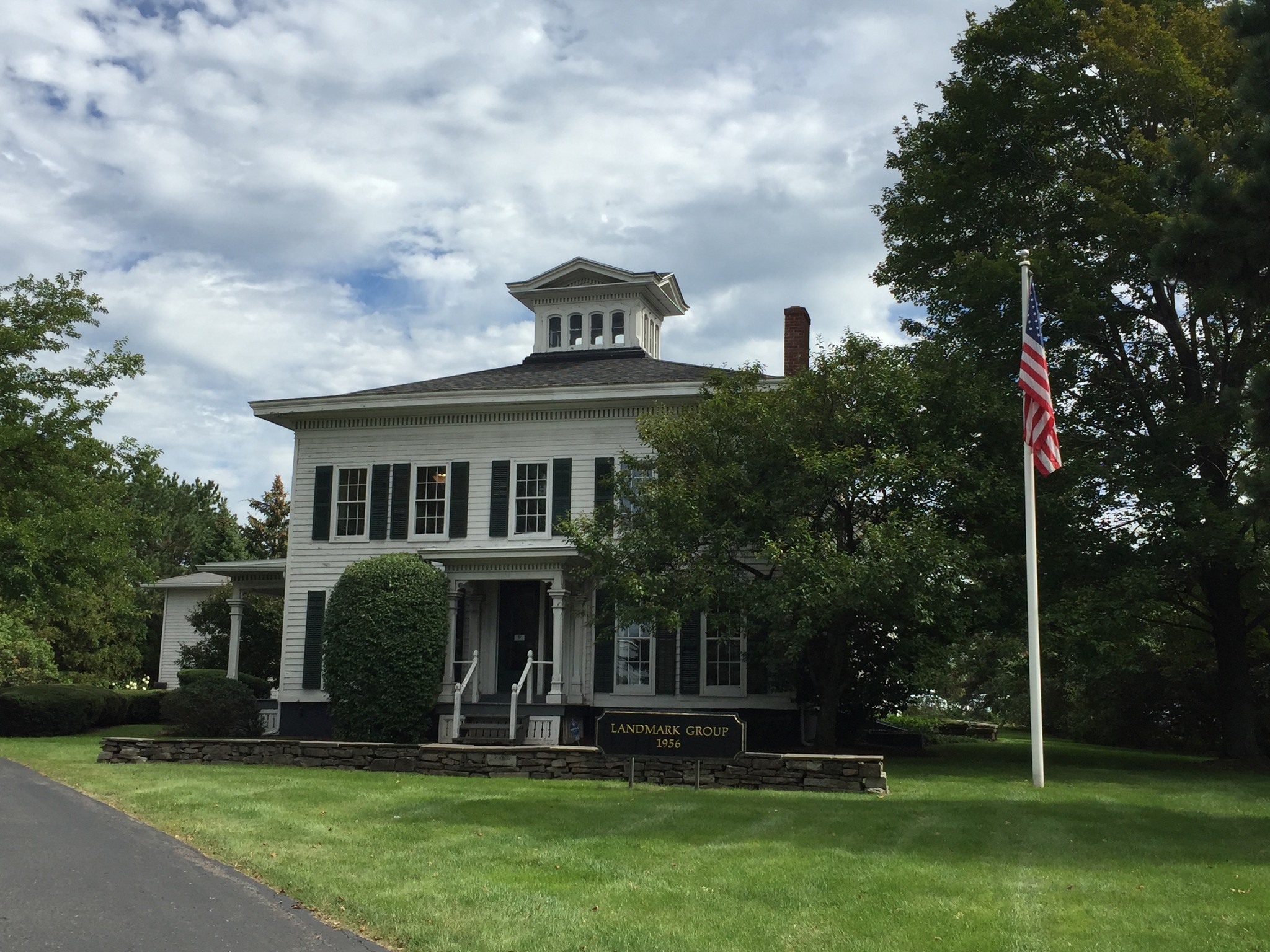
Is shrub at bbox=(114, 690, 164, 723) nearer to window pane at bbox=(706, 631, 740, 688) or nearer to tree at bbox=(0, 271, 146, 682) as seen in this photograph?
tree at bbox=(0, 271, 146, 682)

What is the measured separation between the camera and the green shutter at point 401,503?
23906 millimetres

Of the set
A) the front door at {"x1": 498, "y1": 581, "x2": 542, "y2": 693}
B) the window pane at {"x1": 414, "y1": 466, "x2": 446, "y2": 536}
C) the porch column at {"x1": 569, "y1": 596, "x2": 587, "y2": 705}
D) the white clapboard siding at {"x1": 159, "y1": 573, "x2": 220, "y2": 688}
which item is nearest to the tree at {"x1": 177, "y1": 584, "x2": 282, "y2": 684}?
the white clapboard siding at {"x1": 159, "y1": 573, "x2": 220, "y2": 688}

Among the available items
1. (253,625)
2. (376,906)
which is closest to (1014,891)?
(376,906)

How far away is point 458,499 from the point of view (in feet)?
78.1

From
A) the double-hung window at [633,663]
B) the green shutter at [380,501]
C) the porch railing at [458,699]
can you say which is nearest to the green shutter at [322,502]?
the green shutter at [380,501]

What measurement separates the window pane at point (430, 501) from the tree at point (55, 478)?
6660mm

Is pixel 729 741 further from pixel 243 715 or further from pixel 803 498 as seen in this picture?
pixel 243 715

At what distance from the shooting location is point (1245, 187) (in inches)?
458

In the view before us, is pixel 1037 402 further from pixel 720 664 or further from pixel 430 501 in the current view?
pixel 430 501

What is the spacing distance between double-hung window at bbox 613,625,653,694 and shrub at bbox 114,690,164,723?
11.7m

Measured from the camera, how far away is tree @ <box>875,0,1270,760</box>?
65.8 ft

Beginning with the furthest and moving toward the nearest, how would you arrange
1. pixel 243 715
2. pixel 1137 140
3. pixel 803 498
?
pixel 243 715 < pixel 1137 140 < pixel 803 498

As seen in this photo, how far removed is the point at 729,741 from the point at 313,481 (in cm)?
1338

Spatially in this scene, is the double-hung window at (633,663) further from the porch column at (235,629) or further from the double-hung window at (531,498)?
the porch column at (235,629)
